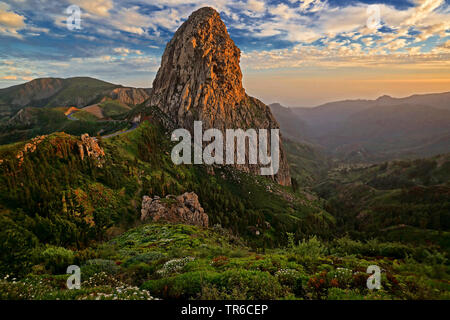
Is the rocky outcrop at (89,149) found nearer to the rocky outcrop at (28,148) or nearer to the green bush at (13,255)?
the rocky outcrop at (28,148)

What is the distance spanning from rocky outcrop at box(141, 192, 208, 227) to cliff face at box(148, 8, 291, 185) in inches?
3668

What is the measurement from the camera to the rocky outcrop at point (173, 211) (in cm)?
5181

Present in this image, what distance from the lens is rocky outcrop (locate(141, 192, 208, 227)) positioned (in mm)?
51812

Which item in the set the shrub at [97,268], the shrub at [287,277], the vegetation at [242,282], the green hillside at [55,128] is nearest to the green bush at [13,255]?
the vegetation at [242,282]

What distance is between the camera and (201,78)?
153125 millimetres

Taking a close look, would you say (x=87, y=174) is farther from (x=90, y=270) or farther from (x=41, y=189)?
(x=90, y=270)

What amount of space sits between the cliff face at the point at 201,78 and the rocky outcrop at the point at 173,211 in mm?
93165

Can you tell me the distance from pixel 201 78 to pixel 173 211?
123533mm

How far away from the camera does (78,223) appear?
37.7 m

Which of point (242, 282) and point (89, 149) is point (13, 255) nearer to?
point (242, 282)

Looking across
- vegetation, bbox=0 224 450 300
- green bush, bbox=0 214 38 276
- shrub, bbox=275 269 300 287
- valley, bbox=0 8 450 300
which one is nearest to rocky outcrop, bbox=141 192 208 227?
valley, bbox=0 8 450 300

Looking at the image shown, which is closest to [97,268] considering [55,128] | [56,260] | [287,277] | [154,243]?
[56,260]

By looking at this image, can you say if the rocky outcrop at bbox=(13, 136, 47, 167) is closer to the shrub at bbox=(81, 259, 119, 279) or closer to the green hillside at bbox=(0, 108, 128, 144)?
the shrub at bbox=(81, 259, 119, 279)
